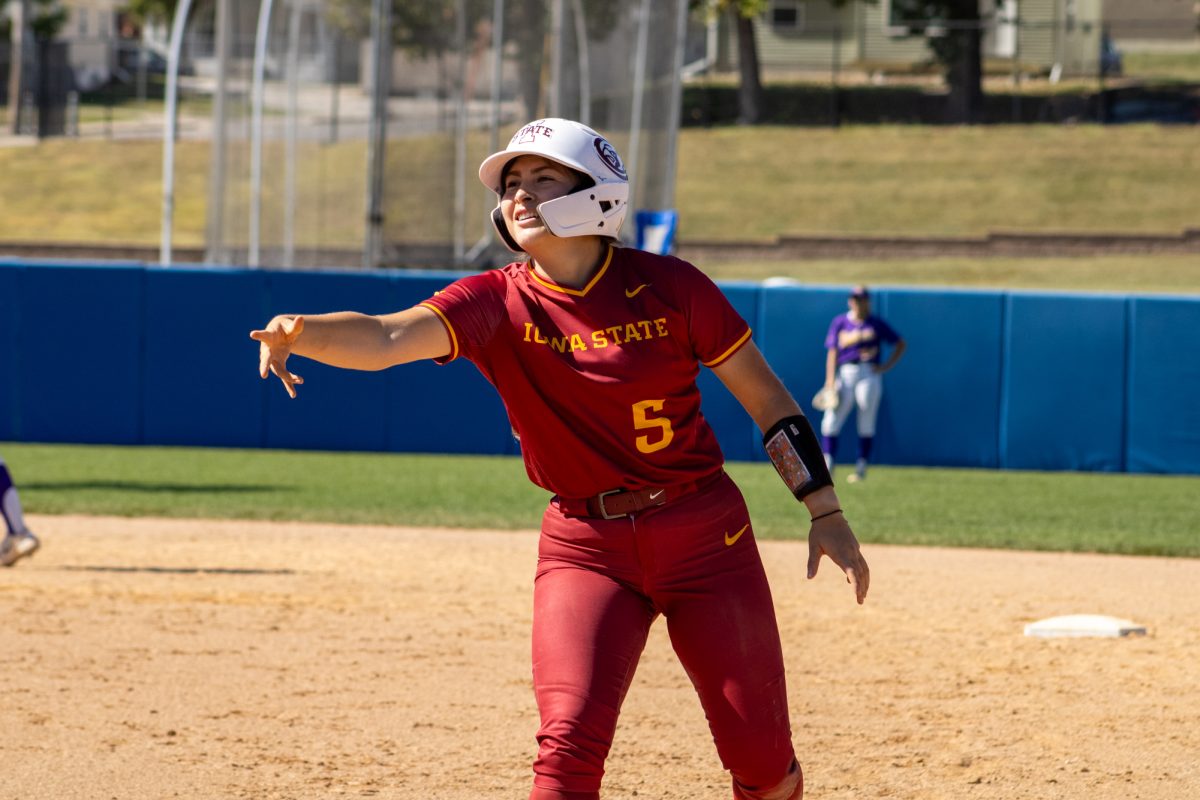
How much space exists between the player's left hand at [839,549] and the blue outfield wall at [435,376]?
1222 centimetres

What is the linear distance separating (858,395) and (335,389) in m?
5.46

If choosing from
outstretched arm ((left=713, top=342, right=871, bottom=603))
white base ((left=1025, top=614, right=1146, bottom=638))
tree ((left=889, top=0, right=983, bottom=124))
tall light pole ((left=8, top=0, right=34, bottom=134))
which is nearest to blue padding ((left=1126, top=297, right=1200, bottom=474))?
white base ((left=1025, top=614, right=1146, bottom=638))

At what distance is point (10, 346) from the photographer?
661 inches

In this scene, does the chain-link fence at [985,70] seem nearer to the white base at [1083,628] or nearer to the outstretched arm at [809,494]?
the white base at [1083,628]

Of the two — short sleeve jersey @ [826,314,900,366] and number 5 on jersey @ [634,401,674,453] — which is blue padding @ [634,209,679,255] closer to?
short sleeve jersey @ [826,314,900,366]

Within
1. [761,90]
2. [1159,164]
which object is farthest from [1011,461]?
[761,90]

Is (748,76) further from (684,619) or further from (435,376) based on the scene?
(684,619)

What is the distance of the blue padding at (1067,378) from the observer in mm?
16094

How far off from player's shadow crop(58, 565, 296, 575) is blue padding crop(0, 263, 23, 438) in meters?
7.32

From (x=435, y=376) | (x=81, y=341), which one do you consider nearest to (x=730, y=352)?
(x=435, y=376)

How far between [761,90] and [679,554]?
40.4 metres

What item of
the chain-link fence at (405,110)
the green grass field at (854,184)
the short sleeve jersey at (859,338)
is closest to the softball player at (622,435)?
the short sleeve jersey at (859,338)

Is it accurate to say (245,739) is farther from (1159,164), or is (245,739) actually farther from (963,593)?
(1159,164)

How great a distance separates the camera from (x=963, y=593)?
970 centimetres
